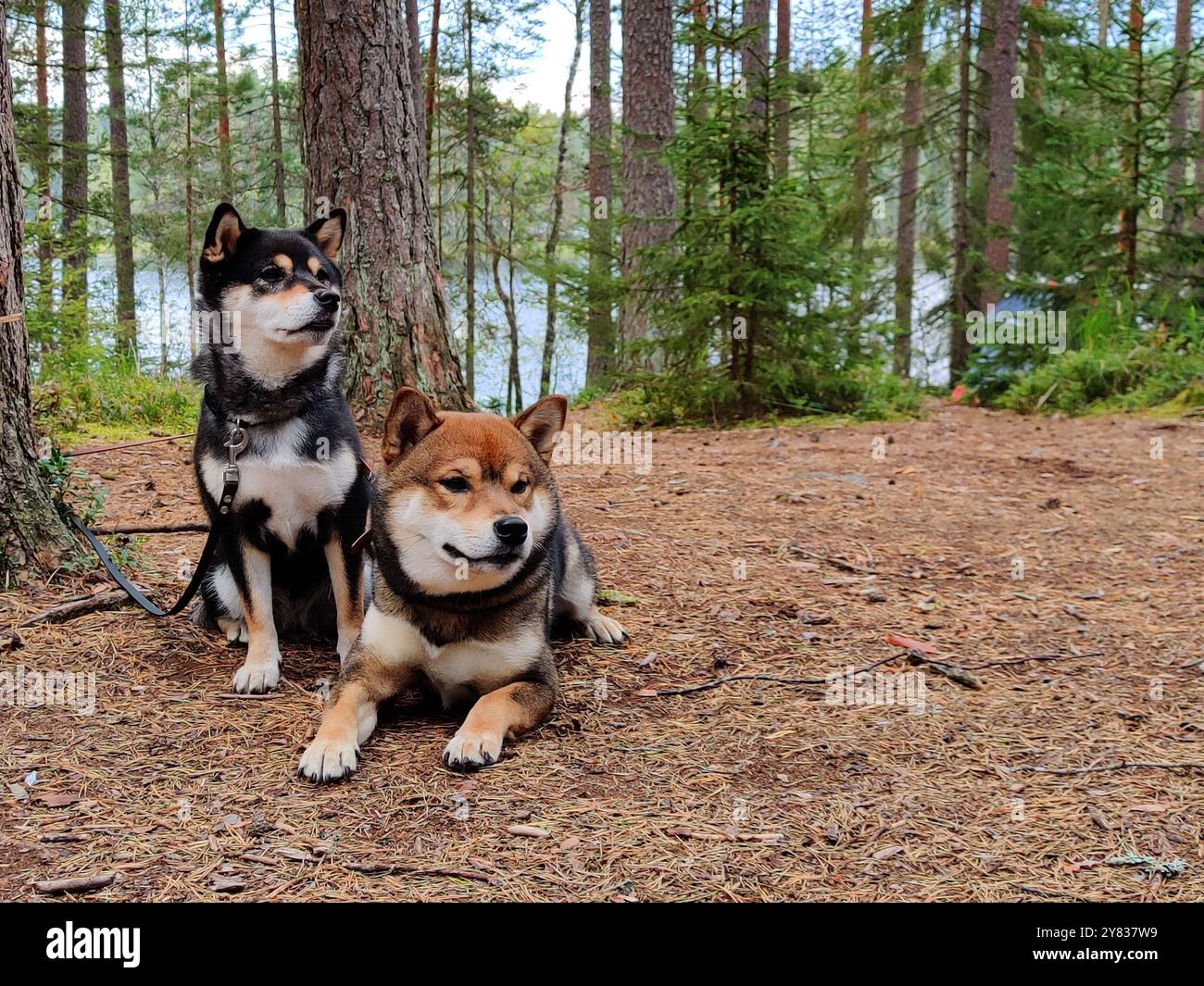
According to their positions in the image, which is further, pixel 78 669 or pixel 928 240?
pixel 928 240

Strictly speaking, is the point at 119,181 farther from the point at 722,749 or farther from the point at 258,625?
the point at 722,749

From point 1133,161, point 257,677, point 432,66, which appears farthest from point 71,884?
point 432,66

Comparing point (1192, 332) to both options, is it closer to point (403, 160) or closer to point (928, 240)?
point (403, 160)

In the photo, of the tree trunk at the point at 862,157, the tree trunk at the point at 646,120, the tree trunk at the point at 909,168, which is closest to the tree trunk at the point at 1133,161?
the tree trunk at the point at 909,168

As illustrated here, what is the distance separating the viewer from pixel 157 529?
17.2 feet

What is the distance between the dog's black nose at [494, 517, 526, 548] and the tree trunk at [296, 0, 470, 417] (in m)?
3.70

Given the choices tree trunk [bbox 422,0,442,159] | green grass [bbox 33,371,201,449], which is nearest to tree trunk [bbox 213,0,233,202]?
tree trunk [bbox 422,0,442,159]

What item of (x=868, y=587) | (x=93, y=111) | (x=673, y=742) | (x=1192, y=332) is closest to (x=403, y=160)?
(x=868, y=587)

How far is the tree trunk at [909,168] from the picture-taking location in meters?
16.8

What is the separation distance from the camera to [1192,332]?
1198cm

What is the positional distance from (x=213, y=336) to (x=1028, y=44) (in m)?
18.6

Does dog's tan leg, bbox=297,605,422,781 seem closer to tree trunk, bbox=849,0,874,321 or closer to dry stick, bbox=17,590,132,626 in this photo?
dry stick, bbox=17,590,132,626

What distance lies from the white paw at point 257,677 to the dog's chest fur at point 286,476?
0.52 metres
